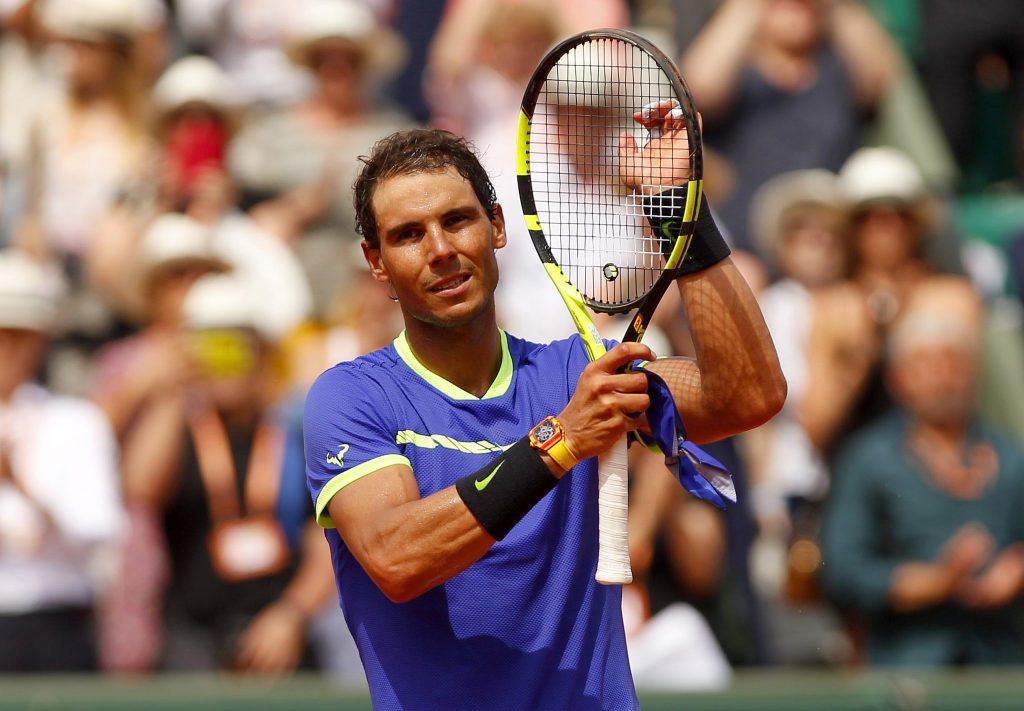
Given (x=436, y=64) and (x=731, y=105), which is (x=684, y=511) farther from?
(x=436, y=64)

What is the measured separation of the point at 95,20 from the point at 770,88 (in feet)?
11.2

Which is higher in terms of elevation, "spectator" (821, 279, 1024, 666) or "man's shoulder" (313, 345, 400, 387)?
"man's shoulder" (313, 345, 400, 387)

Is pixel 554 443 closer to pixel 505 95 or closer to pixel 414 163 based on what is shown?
pixel 414 163

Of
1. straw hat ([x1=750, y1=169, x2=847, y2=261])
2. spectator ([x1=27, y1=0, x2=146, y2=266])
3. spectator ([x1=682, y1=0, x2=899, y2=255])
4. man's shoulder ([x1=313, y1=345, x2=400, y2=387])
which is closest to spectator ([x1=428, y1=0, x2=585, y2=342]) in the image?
spectator ([x1=682, y1=0, x2=899, y2=255])

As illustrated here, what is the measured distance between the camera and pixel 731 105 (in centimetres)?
828

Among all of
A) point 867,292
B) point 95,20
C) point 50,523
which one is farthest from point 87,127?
point 867,292

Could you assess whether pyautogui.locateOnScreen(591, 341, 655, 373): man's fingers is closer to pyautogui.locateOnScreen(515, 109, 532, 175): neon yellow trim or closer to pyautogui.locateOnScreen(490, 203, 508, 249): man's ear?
pyautogui.locateOnScreen(490, 203, 508, 249): man's ear

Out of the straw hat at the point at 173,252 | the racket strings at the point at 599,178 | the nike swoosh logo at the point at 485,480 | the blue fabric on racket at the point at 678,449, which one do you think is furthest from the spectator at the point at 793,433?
the nike swoosh logo at the point at 485,480

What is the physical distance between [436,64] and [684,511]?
317 centimetres

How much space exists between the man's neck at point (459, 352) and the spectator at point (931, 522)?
150 inches

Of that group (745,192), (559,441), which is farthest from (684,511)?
(559,441)

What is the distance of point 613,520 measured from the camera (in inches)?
125

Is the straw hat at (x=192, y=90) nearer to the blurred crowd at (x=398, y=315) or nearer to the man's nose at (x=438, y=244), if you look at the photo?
the blurred crowd at (x=398, y=315)

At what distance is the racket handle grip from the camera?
10.3 feet
